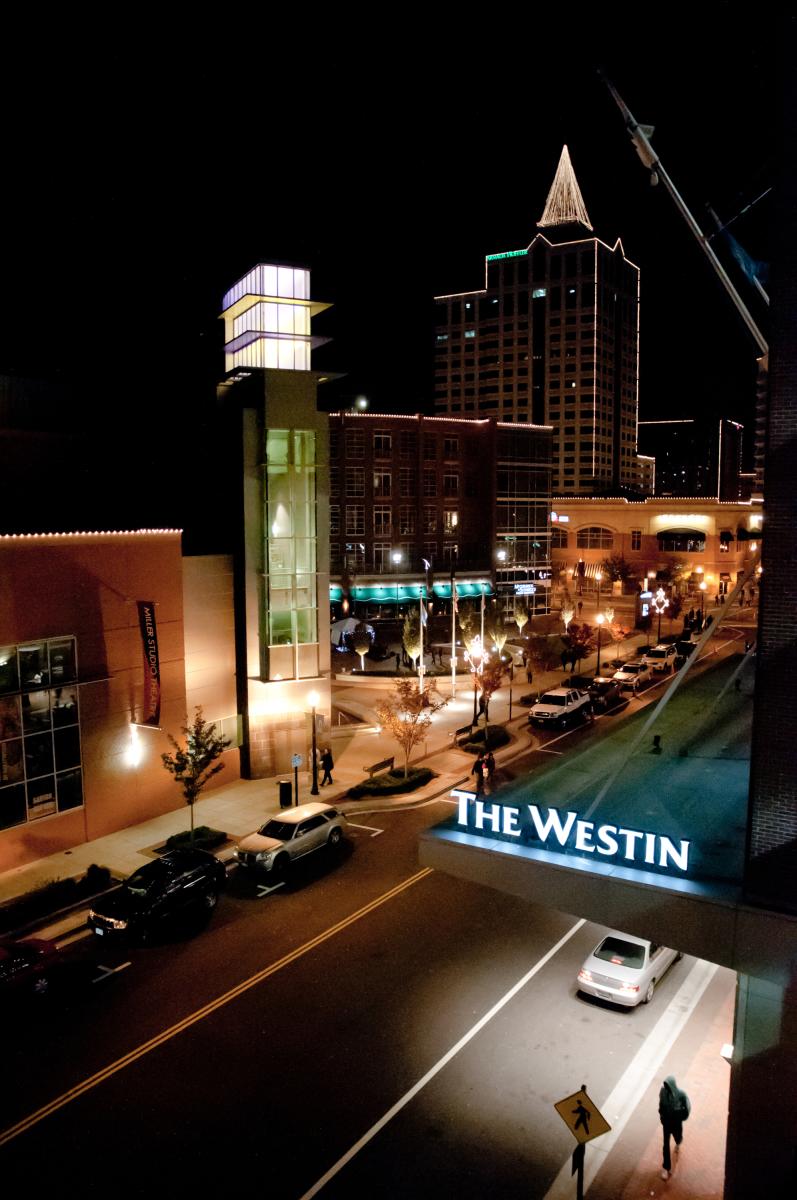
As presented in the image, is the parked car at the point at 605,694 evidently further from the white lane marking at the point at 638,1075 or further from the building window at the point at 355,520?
the building window at the point at 355,520

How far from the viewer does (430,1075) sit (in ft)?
42.9

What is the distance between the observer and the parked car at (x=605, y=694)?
133 ft

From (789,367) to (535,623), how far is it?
193 ft

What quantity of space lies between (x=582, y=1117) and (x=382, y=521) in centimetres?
5771

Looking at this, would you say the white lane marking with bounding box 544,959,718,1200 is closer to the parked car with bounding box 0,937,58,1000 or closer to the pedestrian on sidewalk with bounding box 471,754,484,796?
the parked car with bounding box 0,937,58,1000

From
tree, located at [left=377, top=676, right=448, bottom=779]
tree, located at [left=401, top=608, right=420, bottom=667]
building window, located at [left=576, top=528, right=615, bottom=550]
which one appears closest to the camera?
tree, located at [left=377, top=676, right=448, bottom=779]

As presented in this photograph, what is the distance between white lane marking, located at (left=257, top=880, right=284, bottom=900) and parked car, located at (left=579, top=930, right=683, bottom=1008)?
27.7 ft

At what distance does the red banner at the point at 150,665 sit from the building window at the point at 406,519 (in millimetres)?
42223

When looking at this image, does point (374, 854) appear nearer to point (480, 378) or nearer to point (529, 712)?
point (529, 712)

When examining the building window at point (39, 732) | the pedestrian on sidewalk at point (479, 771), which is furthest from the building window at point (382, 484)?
the building window at point (39, 732)

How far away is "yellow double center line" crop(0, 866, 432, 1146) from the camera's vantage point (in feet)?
40.0

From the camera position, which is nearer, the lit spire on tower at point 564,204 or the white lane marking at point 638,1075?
the white lane marking at point 638,1075

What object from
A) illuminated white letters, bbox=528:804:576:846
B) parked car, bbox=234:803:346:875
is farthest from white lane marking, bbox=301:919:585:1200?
parked car, bbox=234:803:346:875

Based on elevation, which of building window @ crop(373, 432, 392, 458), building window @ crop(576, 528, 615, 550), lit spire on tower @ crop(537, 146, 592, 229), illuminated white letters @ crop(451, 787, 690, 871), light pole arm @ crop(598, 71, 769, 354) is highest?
lit spire on tower @ crop(537, 146, 592, 229)
